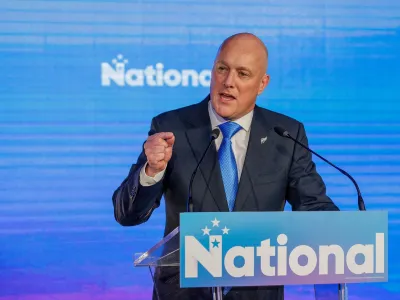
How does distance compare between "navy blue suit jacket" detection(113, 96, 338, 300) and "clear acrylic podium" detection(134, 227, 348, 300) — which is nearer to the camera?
"clear acrylic podium" detection(134, 227, 348, 300)

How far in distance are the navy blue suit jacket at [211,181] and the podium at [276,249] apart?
0.95 ft

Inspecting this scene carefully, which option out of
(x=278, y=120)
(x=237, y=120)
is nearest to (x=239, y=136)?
(x=237, y=120)

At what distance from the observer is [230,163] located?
232 cm

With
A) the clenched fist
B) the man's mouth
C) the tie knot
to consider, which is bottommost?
the clenched fist

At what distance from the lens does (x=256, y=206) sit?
2.28 metres

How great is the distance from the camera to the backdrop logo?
11.6 ft

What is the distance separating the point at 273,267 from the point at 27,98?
2.04 metres

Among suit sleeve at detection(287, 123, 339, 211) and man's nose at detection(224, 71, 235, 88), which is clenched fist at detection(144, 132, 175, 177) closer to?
man's nose at detection(224, 71, 235, 88)

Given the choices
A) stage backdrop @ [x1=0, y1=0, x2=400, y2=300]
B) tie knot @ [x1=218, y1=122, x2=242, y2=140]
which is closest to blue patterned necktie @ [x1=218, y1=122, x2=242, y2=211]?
tie knot @ [x1=218, y1=122, x2=242, y2=140]

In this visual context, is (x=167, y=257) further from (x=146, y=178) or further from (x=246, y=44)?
(x=246, y=44)

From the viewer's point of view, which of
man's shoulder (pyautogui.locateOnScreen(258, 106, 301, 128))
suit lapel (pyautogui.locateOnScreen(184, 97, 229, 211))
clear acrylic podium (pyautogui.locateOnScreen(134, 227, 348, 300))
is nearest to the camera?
clear acrylic podium (pyautogui.locateOnScreen(134, 227, 348, 300))

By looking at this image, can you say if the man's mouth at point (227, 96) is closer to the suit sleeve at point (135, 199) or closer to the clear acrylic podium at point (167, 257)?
the suit sleeve at point (135, 199)

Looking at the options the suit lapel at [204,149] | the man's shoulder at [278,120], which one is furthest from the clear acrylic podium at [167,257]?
the man's shoulder at [278,120]

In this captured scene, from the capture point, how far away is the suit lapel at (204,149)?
226 centimetres
